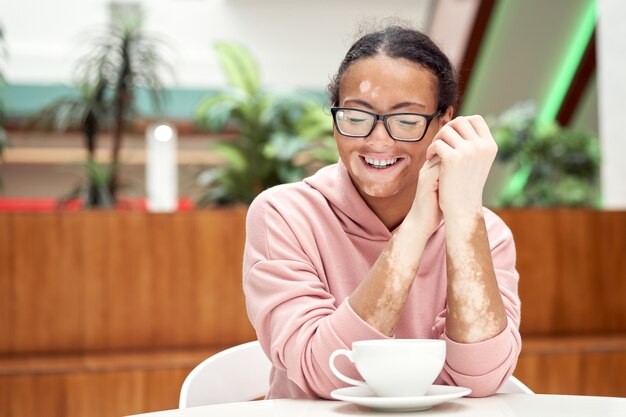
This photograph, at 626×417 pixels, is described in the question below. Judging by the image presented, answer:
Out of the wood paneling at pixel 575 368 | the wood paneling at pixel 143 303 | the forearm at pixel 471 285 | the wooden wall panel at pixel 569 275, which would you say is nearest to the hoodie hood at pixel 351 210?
the forearm at pixel 471 285

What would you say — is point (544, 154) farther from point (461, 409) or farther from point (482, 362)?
point (461, 409)

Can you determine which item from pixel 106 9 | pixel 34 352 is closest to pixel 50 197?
pixel 106 9

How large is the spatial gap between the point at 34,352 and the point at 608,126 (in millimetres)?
2669

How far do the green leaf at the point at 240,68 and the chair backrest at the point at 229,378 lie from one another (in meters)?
3.96

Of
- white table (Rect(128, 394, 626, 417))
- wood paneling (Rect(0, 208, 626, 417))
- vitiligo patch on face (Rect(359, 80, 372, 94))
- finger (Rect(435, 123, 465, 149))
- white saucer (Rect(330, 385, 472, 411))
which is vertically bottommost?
wood paneling (Rect(0, 208, 626, 417))

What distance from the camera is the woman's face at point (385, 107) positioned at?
1.22 m

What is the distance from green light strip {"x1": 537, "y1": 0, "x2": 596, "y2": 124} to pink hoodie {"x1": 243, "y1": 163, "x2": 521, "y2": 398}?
5019mm

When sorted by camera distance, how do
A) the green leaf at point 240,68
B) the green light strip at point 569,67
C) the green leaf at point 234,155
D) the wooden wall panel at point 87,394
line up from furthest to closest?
the green light strip at point 569,67 → the green leaf at point 240,68 → the green leaf at point 234,155 → the wooden wall panel at point 87,394

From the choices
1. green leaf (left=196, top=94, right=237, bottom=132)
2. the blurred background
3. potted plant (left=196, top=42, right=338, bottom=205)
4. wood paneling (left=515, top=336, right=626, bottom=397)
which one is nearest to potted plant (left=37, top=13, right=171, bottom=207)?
the blurred background

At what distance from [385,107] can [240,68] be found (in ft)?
13.8

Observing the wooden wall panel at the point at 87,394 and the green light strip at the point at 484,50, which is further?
the green light strip at the point at 484,50

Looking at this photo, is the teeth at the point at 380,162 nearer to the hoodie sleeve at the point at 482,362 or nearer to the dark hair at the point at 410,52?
the dark hair at the point at 410,52

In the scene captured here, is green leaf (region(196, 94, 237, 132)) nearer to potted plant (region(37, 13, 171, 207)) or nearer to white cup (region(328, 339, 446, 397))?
potted plant (region(37, 13, 171, 207))

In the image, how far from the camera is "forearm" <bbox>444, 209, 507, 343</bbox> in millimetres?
1094
